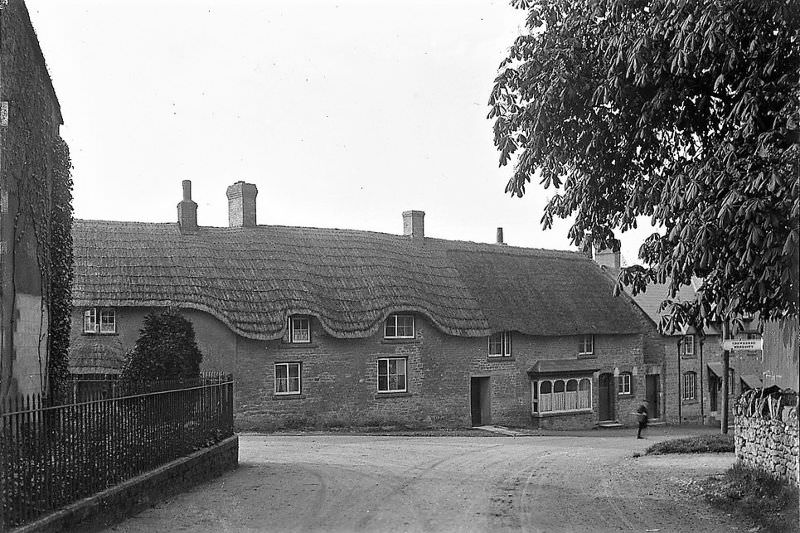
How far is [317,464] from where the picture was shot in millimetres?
19797

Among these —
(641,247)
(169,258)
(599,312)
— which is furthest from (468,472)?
(599,312)

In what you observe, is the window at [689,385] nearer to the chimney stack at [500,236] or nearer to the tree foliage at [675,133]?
the chimney stack at [500,236]

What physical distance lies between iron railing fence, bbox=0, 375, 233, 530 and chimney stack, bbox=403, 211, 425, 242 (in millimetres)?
26563

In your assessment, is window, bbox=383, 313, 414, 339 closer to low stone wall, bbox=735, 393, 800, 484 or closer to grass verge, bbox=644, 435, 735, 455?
grass verge, bbox=644, 435, 735, 455

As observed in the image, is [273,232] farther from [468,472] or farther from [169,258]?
[468,472]

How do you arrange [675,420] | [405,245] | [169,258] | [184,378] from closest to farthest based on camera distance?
[184,378] < [169,258] < [405,245] < [675,420]

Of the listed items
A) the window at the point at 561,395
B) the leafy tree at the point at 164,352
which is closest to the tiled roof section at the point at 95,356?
the leafy tree at the point at 164,352

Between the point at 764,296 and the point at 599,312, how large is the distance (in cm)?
3487

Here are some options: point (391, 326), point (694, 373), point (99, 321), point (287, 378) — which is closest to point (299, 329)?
point (287, 378)

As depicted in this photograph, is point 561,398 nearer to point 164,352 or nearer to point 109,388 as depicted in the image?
point 164,352

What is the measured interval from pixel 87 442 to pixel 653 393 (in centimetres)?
3813

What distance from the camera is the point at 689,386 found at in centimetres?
4697

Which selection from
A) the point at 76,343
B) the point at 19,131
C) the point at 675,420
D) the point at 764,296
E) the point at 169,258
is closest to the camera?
the point at 764,296

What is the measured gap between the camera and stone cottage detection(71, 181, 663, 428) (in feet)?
110
